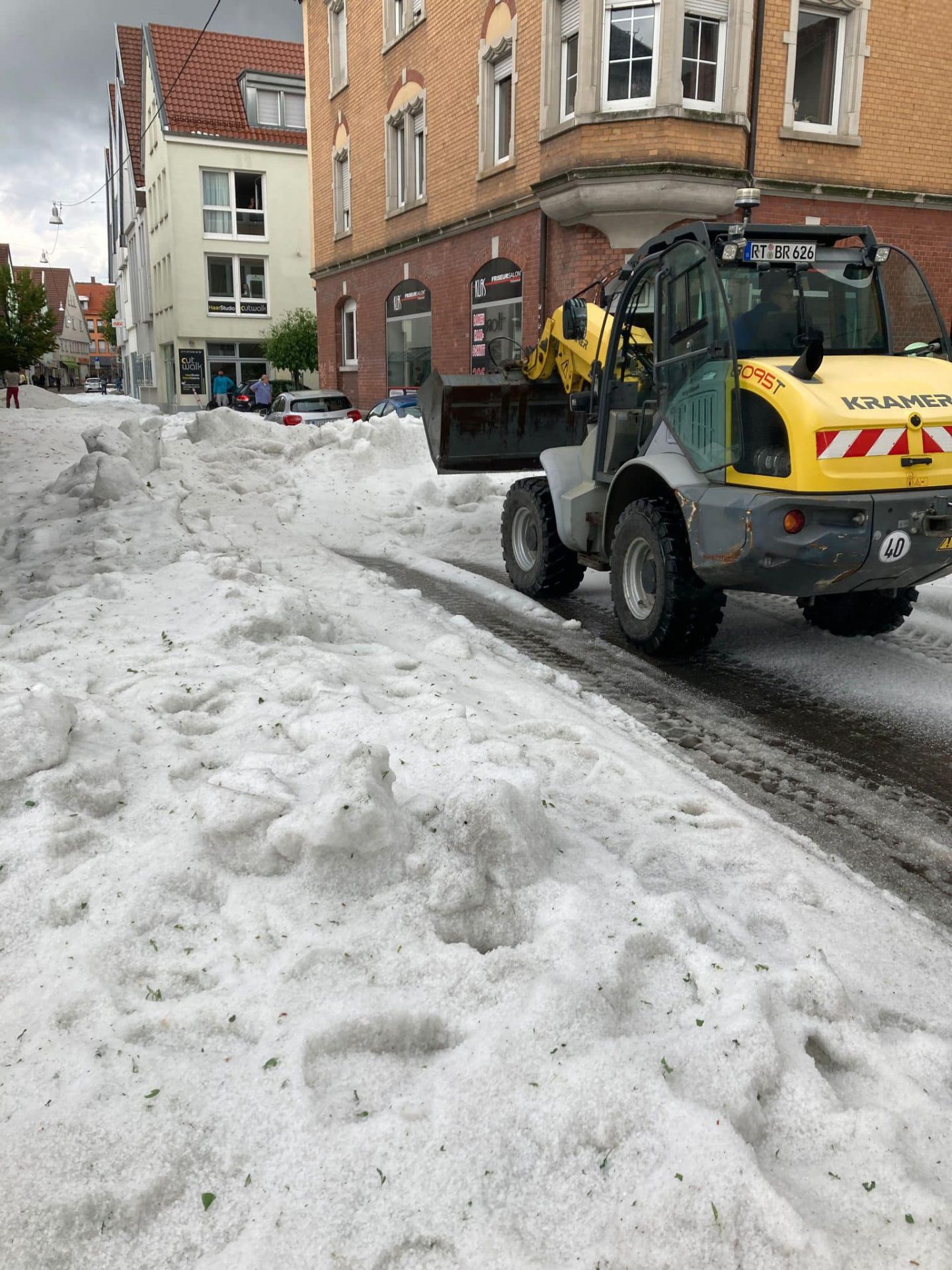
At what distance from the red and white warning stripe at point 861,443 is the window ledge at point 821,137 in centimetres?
1369

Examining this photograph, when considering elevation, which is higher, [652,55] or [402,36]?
[402,36]

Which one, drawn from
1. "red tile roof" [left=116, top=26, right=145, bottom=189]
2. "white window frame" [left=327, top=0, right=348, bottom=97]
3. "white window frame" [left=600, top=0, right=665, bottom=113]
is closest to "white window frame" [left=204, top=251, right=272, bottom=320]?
"red tile roof" [left=116, top=26, right=145, bottom=189]

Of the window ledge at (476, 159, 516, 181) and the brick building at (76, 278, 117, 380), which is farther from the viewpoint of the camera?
the brick building at (76, 278, 117, 380)

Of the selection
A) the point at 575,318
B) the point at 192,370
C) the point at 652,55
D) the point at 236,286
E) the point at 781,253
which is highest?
the point at 652,55

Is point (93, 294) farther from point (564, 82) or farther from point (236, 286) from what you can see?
Answer: point (564, 82)

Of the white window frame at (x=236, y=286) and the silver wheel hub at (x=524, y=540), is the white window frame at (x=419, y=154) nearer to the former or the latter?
the silver wheel hub at (x=524, y=540)

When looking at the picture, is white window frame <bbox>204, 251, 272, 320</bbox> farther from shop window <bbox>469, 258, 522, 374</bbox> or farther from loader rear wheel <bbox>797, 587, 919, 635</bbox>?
loader rear wheel <bbox>797, 587, 919, 635</bbox>

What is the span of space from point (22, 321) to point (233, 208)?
21473 millimetres

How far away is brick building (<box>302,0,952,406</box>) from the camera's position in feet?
51.1

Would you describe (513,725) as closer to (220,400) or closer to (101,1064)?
(101,1064)

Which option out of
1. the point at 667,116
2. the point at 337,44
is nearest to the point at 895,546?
the point at 667,116

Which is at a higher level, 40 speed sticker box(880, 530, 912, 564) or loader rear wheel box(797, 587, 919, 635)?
40 speed sticker box(880, 530, 912, 564)

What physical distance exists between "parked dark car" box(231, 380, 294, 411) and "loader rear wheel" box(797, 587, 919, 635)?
25804 mm

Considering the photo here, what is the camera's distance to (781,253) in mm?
5957
